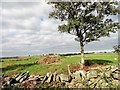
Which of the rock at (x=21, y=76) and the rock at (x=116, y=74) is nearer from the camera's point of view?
the rock at (x=21, y=76)

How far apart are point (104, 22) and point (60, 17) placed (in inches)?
310

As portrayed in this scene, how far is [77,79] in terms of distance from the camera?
123 feet

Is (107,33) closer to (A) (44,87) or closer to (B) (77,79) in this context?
(B) (77,79)

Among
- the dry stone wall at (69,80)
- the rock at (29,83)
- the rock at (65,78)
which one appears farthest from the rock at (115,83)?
the rock at (29,83)

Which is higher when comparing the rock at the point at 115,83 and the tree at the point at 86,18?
the tree at the point at 86,18

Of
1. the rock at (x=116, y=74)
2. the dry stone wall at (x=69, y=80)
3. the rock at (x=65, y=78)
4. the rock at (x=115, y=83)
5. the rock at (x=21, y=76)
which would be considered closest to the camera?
the rock at (x=115, y=83)

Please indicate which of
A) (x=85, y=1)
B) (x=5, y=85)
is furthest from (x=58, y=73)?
(x=85, y=1)

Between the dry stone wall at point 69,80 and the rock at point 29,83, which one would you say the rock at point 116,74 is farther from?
the rock at point 29,83

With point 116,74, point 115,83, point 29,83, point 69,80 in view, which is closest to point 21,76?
point 29,83

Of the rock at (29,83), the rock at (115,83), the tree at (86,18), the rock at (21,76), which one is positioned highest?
the tree at (86,18)

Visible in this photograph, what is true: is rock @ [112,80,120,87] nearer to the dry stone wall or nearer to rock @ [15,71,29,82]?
the dry stone wall

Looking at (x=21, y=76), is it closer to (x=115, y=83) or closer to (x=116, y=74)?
(x=115, y=83)

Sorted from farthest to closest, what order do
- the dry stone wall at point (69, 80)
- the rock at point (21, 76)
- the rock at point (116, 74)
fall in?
the rock at point (116, 74) < the rock at point (21, 76) < the dry stone wall at point (69, 80)

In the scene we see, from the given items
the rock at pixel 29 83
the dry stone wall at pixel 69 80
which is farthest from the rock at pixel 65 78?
the rock at pixel 29 83
